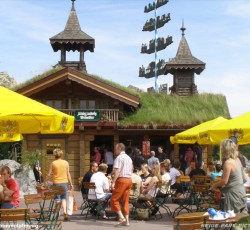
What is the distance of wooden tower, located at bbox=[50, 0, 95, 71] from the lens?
2749cm

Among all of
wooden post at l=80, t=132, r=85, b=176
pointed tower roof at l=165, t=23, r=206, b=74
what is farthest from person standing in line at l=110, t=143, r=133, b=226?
pointed tower roof at l=165, t=23, r=206, b=74

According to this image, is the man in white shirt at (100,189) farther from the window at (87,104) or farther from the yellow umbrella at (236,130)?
the window at (87,104)

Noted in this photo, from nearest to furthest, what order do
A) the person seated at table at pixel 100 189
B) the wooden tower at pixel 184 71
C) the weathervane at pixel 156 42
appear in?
the person seated at table at pixel 100 189, the wooden tower at pixel 184 71, the weathervane at pixel 156 42

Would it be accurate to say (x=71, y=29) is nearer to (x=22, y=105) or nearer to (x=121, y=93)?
(x=121, y=93)

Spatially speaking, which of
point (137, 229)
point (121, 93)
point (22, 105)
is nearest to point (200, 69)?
point (121, 93)

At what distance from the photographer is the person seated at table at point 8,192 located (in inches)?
340

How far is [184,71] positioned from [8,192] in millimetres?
21173

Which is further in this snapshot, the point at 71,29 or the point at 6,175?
the point at 71,29

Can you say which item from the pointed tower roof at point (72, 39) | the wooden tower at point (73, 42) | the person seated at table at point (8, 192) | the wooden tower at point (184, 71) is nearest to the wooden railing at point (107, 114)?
the wooden tower at point (73, 42)

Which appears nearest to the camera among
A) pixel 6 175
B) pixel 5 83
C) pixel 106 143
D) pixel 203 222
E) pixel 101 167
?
pixel 203 222

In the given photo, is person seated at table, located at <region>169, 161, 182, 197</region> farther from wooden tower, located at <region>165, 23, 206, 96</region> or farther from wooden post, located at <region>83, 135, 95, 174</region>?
wooden tower, located at <region>165, 23, 206, 96</region>

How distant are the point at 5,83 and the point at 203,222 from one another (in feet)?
93.9

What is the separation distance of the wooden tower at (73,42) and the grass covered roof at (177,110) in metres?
3.98

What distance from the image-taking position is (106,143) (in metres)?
27.4
